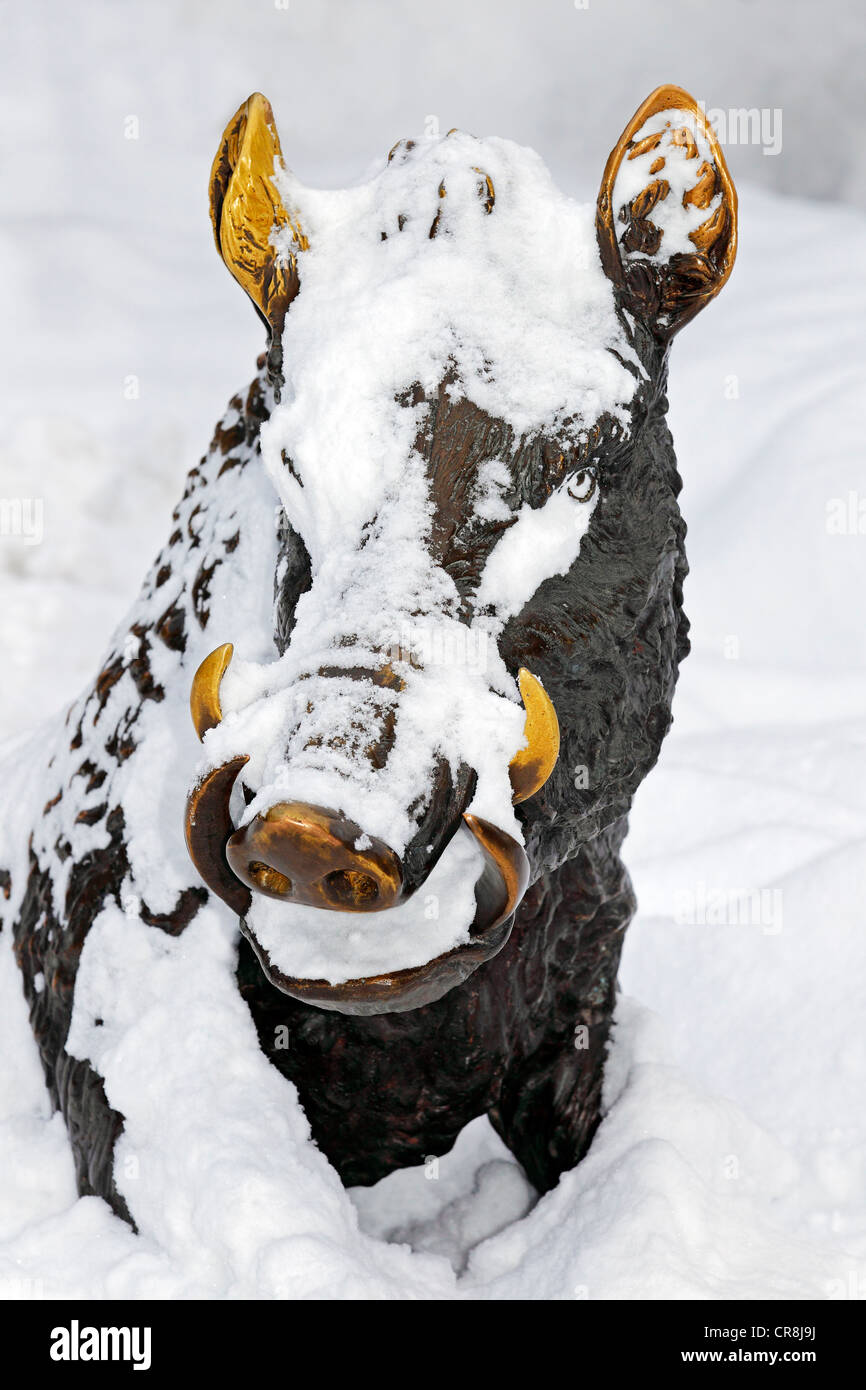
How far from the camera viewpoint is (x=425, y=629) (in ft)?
3.98

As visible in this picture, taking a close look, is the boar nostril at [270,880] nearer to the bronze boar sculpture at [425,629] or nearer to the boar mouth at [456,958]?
the bronze boar sculpture at [425,629]

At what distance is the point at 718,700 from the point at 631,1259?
2.18 metres

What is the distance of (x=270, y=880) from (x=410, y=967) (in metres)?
0.19

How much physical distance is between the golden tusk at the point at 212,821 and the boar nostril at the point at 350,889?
0.14 m

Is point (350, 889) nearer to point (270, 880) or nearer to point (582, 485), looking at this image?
point (270, 880)

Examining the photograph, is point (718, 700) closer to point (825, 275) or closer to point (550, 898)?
point (550, 898)

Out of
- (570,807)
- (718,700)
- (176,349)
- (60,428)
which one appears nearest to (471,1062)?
(570,807)

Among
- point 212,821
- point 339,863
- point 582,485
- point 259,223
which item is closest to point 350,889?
point 339,863

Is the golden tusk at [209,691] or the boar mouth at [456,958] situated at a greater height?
the golden tusk at [209,691]

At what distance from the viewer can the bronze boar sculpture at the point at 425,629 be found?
115cm

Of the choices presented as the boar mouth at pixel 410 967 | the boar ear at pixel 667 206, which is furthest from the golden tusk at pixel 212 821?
the boar ear at pixel 667 206

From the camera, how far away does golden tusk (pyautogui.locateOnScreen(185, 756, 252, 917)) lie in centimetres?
115

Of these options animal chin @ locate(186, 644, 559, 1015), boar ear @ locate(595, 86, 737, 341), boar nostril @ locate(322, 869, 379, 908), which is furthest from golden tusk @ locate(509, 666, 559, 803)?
boar ear @ locate(595, 86, 737, 341)

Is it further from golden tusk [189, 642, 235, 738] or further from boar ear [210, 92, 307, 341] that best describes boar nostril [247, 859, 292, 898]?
boar ear [210, 92, 307, 341]
